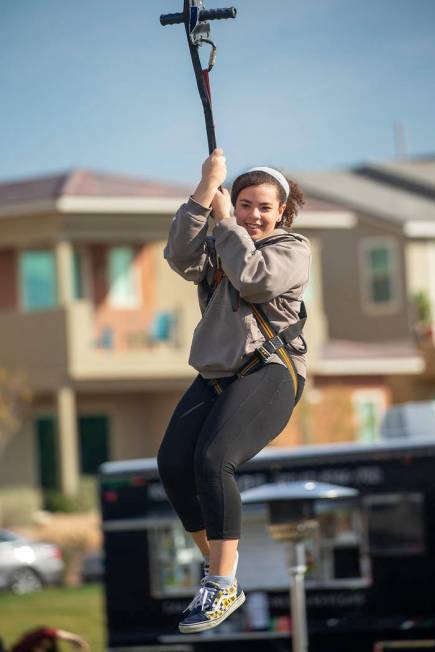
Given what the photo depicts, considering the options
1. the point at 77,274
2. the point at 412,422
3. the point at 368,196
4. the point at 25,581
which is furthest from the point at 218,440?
the point at 368,196

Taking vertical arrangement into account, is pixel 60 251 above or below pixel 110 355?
above

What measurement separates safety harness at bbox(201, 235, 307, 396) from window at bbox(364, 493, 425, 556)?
8108mm

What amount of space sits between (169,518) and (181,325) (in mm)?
16553

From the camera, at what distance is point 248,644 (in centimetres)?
1315

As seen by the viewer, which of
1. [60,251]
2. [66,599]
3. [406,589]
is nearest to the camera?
[406,589]

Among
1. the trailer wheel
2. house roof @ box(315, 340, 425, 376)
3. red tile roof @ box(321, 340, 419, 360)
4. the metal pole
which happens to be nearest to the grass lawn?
the trailer wheel

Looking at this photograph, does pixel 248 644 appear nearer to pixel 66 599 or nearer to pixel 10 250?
pixel 66 599

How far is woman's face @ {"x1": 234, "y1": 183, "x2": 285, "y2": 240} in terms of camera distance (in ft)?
15.4

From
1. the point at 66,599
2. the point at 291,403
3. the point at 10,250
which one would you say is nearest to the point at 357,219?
the point at 10,250

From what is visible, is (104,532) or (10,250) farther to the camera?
(10,250)

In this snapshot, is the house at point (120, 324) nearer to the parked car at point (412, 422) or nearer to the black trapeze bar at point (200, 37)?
the parked car at point (412, 422)

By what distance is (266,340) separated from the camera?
15.2 feet

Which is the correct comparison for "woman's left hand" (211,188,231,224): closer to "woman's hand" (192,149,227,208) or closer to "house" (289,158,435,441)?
"woman's hand" (192,149,227,208)

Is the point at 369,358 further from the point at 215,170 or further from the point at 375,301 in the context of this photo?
the point at 215,170
